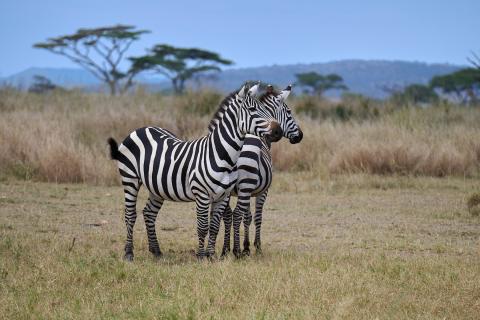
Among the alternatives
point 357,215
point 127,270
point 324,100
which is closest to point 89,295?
point 127,270

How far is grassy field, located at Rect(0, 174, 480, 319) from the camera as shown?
20.1 ft

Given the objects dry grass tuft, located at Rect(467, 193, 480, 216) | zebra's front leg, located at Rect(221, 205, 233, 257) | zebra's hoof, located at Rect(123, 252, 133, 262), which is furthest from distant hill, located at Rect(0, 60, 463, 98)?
zebra's hoof, located at Rect(123, 252, 133, 262)

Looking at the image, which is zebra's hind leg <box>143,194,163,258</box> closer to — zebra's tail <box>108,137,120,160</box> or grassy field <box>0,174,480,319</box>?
grassy field <box>0,174,480,319</box>

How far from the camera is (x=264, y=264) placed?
776 centimetres

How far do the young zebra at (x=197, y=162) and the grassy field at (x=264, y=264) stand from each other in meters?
0.54

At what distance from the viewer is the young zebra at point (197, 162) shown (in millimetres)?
7629

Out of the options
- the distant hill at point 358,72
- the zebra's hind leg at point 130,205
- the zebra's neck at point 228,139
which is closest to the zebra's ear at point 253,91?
the zebra's neck at point 228,139

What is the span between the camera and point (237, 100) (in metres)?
7.79

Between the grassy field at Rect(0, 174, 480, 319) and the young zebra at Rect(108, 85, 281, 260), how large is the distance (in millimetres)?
541

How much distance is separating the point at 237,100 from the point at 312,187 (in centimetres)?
634

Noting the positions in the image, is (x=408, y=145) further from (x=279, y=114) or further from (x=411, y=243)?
(x=279, y=114)

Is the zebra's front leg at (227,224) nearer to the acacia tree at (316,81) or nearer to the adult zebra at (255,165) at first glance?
the adult zebra at (255,165)

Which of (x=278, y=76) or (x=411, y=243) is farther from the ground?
(x=278, y=76)

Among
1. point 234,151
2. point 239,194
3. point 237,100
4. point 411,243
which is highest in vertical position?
point 237,100
